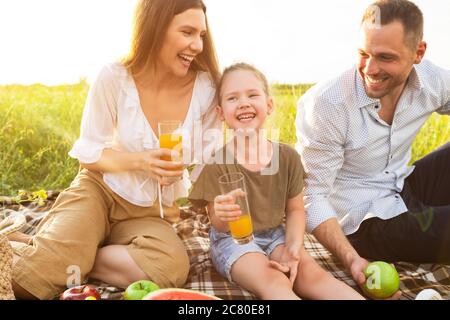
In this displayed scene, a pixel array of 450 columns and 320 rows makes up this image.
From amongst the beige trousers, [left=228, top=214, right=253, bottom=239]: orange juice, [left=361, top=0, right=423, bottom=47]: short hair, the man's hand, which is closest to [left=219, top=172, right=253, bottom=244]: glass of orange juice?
[left=228, top=214, right=253, bottom=239]: orange juice

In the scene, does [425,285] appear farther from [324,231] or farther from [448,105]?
[448,105]

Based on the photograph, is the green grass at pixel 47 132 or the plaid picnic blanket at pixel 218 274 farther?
the green grass at pixel 47 132

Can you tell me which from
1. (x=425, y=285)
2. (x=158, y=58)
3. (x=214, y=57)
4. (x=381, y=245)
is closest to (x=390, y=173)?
(x=381, y=245)

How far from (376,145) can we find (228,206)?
3.42 feet

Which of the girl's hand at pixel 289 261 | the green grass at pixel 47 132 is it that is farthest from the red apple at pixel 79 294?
the green grass at pixel 47 132

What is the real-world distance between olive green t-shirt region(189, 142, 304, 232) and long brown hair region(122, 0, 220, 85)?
1.68 ft

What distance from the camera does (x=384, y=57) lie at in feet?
9.41

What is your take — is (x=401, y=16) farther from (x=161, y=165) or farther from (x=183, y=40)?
(x=161, y=165)

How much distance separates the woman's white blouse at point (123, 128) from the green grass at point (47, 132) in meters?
1.54

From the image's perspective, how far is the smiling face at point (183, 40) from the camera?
2723 millimetres

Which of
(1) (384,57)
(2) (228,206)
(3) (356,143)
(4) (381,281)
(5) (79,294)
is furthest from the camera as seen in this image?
(3) (356,143)

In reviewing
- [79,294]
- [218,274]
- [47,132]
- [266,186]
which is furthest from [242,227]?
[47,132]

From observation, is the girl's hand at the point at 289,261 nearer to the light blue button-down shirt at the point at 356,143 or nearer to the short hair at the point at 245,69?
the light blue button-down shirt at the point at 356,143

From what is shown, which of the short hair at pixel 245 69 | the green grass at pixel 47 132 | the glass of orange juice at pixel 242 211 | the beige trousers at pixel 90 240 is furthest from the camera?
the green grass at pixel 47 132
